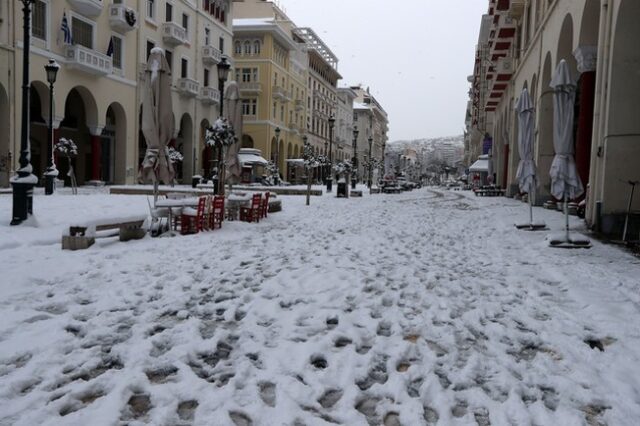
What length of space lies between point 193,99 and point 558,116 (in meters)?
35.9

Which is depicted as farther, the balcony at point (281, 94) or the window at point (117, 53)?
the balcony at point (281, 94)

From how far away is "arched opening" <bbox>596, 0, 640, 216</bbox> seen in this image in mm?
11102

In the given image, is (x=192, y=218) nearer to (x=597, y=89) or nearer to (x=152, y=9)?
(x=597, y=89)

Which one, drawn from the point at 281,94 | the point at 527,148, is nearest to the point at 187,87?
the point at 281,94

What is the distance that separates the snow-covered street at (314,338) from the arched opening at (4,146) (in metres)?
18.3

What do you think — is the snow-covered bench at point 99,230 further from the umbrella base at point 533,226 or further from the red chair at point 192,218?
the umbrella base at point 533,226

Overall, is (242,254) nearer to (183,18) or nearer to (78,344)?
(78,344)

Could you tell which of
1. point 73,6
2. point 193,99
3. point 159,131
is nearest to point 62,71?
point 73,6

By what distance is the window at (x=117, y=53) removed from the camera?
1300 inches

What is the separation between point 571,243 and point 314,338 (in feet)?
22.4

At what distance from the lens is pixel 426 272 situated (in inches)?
295

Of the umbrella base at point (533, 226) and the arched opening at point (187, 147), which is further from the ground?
the arched opening at point (187, 147)

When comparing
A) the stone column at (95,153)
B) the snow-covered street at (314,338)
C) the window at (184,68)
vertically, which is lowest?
the snow-covered street at (314,338)

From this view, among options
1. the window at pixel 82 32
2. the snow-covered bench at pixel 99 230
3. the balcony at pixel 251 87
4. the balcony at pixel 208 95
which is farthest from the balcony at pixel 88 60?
the balcony at pixel 251 87
